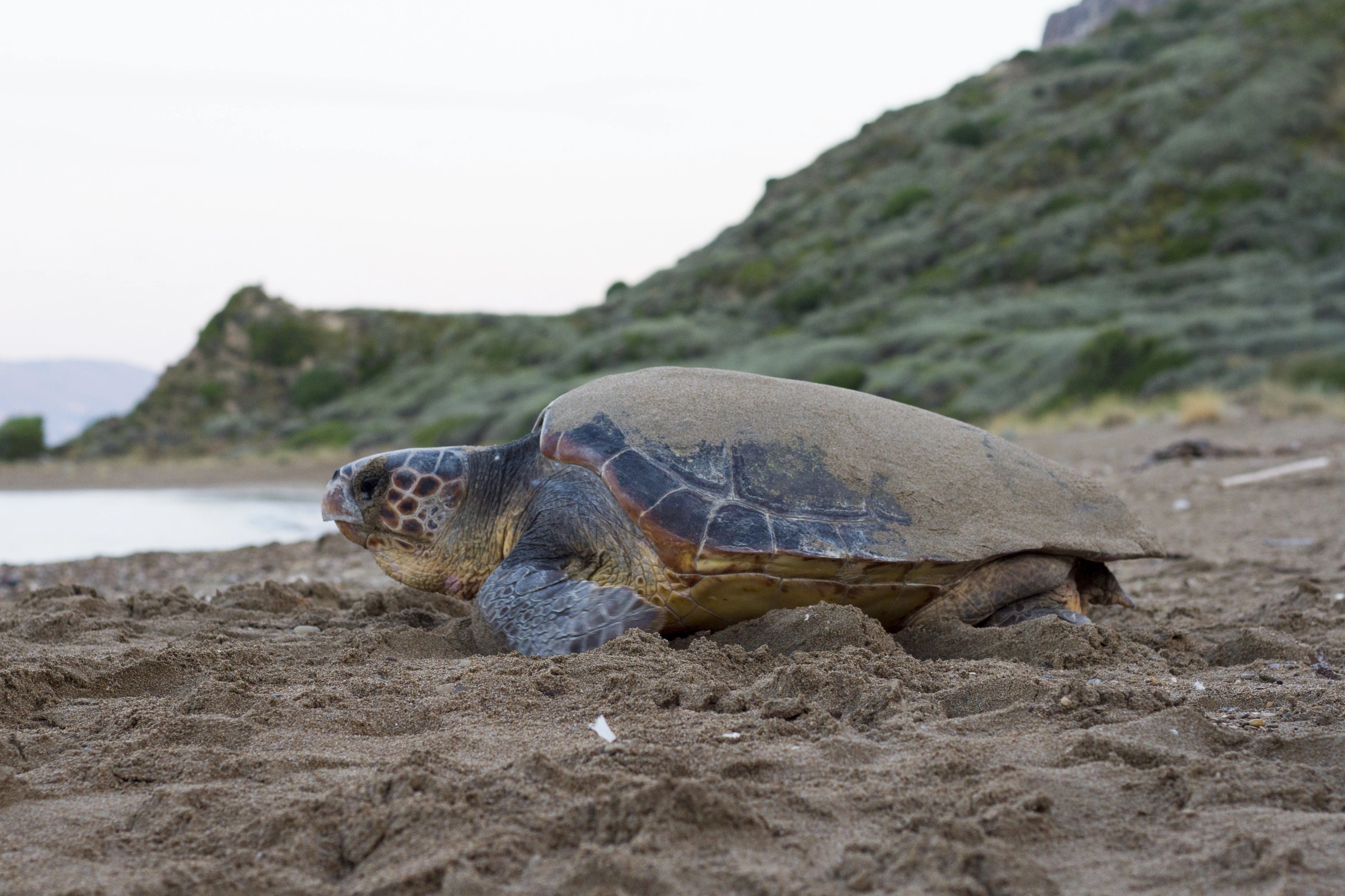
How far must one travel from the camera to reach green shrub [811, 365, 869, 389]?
1925cm

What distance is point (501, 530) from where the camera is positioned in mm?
3875

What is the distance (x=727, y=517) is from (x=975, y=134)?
1459 inches

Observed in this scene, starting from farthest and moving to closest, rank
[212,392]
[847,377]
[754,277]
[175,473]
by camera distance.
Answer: [212,392], [754,277], [175,473], [847,377]

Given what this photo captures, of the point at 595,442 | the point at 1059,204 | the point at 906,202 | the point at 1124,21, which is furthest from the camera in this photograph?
the point at 1124,21

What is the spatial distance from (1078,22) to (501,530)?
293ft

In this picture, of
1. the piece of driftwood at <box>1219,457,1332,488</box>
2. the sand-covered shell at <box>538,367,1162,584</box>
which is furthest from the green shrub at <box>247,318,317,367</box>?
the sand-covered shell at <box>538,367,1162,584</box>

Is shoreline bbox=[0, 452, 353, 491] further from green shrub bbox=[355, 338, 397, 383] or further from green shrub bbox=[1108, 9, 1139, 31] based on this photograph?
green shrub bbox=[1108, 9, 1139, 31]

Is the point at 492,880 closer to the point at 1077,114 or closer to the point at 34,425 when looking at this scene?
the point at 34,425

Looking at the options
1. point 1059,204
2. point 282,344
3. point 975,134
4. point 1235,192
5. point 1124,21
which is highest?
point 1124,21

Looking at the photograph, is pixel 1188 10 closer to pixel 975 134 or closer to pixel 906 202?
pixel 975 134

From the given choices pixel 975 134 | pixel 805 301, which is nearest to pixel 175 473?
pixel 805 301

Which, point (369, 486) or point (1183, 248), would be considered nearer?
point (369, 486)

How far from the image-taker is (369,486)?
388 cm

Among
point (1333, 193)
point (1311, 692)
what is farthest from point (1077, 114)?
point (1311, 692)
